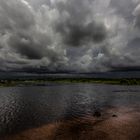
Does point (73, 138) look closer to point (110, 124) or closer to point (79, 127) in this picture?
point (79, 127)

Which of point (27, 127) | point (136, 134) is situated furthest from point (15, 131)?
point (136, 134)

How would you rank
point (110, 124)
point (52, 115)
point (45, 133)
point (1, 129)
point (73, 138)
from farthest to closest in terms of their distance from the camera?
point (52, 115)
point (110, 124)
point (1, 129)
point (45, 133)
point (73, 138)

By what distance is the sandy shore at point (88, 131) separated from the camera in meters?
30.8

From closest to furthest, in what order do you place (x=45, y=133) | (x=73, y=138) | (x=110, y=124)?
1. (x=73, y=138)
2. (x=45, y=133)
3. (x=110, y=124)

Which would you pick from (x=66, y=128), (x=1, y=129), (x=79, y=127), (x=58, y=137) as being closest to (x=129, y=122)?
(x=79, y=127)

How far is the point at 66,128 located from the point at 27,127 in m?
8.88

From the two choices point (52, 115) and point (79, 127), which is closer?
point (79, 127)

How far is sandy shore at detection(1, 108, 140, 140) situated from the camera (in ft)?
101

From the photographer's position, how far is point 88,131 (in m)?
33.7

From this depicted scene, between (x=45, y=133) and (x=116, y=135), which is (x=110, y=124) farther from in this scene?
(x=45, y=133)

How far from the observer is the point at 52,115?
163ft

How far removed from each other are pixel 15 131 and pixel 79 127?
525 inches

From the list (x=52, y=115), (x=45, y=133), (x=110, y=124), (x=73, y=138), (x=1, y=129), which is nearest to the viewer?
(x=73, y=138)

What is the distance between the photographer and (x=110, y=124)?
3897 centimetres
